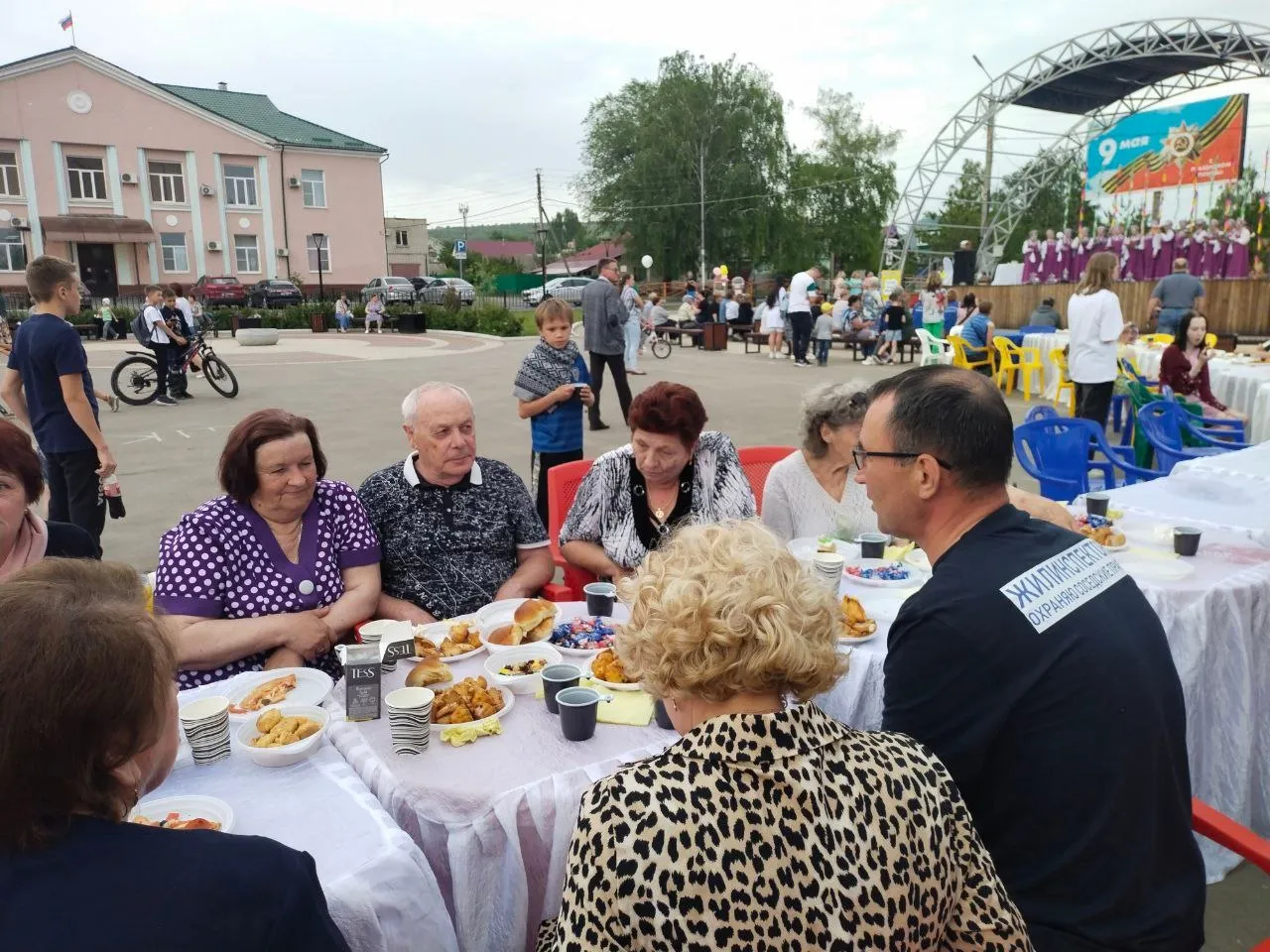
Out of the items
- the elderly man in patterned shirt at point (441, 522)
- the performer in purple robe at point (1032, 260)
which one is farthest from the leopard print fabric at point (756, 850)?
the performer in purple robe at point (1032, 260)

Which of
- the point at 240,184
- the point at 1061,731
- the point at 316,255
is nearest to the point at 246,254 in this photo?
the point at 316,255

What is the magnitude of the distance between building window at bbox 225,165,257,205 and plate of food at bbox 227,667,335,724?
42.2 m

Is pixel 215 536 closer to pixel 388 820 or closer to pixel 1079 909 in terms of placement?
pixel 388 820

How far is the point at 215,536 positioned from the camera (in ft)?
8.64

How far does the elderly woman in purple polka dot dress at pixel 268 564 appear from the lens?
256cm

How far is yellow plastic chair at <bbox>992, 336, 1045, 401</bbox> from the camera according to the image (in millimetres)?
12413

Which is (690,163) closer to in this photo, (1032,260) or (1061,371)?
(1032,260)

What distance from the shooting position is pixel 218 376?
13320 millimetres

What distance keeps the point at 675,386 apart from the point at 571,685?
1488mm

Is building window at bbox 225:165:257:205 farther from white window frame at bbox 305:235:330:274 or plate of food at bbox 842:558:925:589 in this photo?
plate of food at bbox 842:558:925:589

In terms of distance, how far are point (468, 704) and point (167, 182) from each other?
42487 mm

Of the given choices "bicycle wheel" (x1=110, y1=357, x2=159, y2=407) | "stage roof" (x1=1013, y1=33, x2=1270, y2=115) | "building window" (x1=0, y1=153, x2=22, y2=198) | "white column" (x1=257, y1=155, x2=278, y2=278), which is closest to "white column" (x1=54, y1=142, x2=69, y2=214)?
"building window" (x1=0, y1=153, x2=22, y2=198)

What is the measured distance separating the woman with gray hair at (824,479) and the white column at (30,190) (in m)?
39.6

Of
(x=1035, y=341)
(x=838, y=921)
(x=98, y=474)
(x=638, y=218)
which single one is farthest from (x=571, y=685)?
(x=638, y=218)
